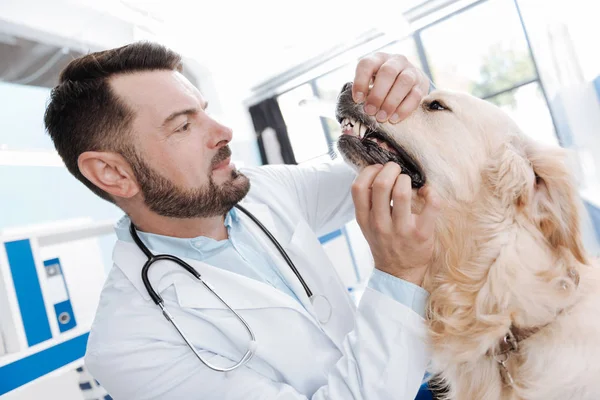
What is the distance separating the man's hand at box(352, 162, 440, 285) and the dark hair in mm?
790

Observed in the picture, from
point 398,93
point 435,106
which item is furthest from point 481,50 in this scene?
point 398,93

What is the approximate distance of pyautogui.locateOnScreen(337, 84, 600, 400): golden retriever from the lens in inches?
37.2

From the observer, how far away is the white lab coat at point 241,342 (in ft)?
3.05

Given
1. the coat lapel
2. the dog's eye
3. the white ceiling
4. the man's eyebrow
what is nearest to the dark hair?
the man's eyebrow

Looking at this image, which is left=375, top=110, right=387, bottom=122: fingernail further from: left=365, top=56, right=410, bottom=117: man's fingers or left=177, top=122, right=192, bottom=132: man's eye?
left=177, top=122, right=192, bottom=132: man's eye

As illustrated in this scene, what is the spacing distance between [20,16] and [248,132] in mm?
2639

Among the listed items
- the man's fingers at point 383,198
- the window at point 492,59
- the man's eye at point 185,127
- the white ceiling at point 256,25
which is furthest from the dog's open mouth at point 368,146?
the window at point 492,59

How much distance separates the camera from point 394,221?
896 millimetres

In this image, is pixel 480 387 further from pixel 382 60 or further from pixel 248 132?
pixel 248 132

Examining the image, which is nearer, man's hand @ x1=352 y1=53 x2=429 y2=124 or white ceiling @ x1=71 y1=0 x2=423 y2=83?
man's hand @ x1=352 y1=53 x2=429 y2=124

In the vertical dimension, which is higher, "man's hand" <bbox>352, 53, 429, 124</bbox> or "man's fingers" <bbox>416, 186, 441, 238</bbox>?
"man's hand" <bbox>352, 53, 429, 124</bbox>

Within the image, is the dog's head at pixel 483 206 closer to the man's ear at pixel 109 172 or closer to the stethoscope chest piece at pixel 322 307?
the stethoscope chest piece at pixel 322 307

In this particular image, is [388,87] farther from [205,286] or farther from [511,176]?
[205,286]

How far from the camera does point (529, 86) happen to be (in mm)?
4309
